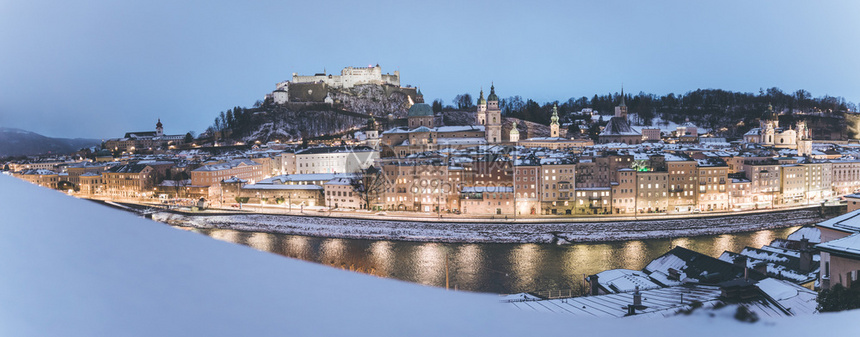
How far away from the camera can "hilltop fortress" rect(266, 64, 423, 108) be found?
30.5 m

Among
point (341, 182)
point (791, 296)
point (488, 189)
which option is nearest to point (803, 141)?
point (488, 189)

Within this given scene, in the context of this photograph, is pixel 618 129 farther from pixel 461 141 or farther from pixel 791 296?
pixel 791 296

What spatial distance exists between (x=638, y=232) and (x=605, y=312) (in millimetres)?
9178

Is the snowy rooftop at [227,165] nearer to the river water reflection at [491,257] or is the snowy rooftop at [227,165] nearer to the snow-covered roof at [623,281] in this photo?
the river water reflection at [491,257]

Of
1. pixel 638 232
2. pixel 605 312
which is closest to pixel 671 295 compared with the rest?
pixel 605 312

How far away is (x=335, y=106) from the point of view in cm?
Answer: 3045

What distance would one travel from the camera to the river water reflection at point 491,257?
7.58 m

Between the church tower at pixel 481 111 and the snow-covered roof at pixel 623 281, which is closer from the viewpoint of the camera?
the snow-covered roof at pixel 623 281

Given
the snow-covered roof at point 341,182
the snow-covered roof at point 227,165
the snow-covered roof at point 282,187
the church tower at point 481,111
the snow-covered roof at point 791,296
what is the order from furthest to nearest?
1. the church tower at point 481,111
2. the snow-covered roof at point 227,165
3. the snow-covered roof at point 282,187
4. the snow-covered roof at point 341,182
5. the snow-covered roof at point 791,296

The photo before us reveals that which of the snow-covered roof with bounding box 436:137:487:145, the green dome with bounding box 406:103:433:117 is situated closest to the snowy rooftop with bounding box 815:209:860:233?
the snow-covered roof with bounding box 436:137:487:145

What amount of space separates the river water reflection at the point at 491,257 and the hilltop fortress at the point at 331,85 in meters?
20.1

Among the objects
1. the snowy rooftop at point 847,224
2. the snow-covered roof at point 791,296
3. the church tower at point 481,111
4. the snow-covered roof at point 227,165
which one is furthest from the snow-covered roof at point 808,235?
the church tower at point 481,111

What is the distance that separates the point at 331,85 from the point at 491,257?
25.4 metres

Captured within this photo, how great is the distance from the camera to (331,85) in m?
32.3
